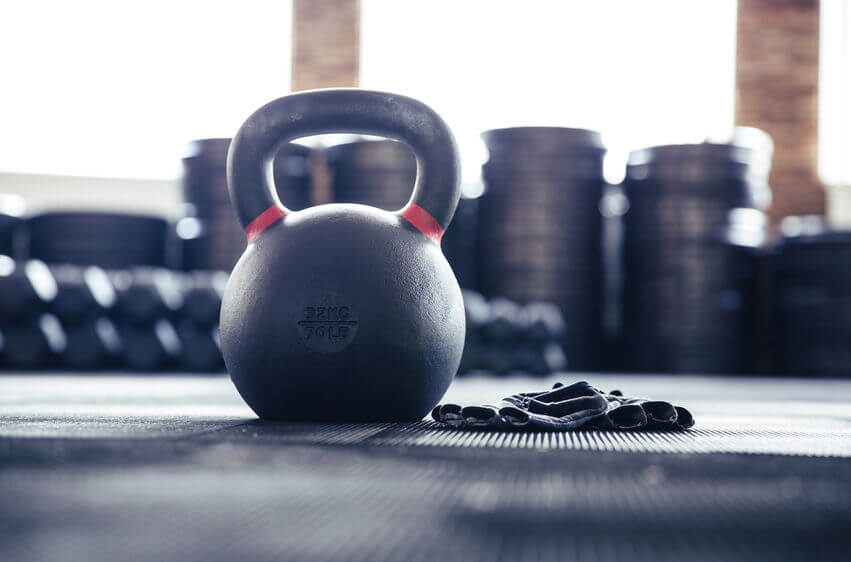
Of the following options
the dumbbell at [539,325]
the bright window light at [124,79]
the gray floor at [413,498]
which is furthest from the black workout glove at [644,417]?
the bright window light at [124,79]

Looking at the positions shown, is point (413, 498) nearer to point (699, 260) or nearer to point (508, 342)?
point (508, 342)

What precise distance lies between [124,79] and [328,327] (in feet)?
14.9

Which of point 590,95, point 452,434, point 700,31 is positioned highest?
point 700,31

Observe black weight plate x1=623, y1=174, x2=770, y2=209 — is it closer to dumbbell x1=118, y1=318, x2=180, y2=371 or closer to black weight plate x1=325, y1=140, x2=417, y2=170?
black weight plate x1=325, y1=140, x2=417, y2=170

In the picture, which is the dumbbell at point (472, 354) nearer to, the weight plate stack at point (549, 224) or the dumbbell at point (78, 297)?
the weight plate stack at point (549, 224)

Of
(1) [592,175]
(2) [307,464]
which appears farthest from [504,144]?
(2) [307,464]

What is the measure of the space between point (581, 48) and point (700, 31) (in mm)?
617

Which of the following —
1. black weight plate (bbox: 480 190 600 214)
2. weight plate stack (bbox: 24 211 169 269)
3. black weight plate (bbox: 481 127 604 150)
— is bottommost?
weight plate stack (bbox: 24 211 169 269)

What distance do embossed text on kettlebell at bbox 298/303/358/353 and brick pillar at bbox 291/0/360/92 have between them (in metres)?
3.85

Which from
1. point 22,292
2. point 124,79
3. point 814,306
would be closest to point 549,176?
point 814,306

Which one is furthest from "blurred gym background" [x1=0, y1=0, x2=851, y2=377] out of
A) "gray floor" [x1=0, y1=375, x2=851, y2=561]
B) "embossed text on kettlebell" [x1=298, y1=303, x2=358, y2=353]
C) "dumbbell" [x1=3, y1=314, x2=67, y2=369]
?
"gray floor" [x1=0, y1=375, x2=851, y2=561]

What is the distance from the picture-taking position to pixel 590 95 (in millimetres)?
4695

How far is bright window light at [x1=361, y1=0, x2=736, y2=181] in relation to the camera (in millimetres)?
4594

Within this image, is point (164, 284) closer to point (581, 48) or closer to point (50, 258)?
point (50, 258)
